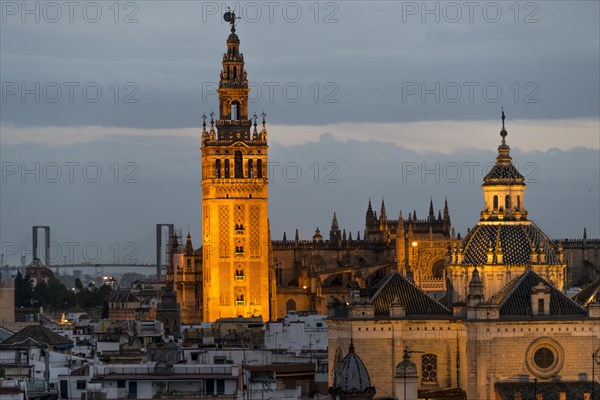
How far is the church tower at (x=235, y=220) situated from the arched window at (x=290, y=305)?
12.5 ft

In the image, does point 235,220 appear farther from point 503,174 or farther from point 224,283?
point 503,174

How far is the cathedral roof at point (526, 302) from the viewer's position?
102 metres

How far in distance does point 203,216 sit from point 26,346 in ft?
231

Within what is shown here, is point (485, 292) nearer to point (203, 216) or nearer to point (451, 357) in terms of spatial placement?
point (451, 357)

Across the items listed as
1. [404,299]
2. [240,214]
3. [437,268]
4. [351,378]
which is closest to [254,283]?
[240,214]

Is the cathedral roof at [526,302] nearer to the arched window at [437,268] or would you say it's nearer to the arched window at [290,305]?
the arched window at [437,268]

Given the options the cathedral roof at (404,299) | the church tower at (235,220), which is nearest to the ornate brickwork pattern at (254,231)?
the church tower at (235,220)

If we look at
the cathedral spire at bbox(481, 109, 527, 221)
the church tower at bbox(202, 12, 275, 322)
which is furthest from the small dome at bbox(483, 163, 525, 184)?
the church tower at bbox(202, 12, 275, 322)

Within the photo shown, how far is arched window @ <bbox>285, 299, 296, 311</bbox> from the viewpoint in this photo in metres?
189

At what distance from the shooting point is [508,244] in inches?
4250

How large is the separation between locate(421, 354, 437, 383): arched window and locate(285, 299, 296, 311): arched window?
84.4m

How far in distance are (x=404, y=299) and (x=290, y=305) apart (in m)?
84.8

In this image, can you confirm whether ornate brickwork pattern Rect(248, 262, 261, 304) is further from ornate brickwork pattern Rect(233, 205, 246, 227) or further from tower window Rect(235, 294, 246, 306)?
ornate brickwork pattern Rect(233, 205, 246, 227)

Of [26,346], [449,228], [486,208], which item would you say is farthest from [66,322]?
[486,208]
